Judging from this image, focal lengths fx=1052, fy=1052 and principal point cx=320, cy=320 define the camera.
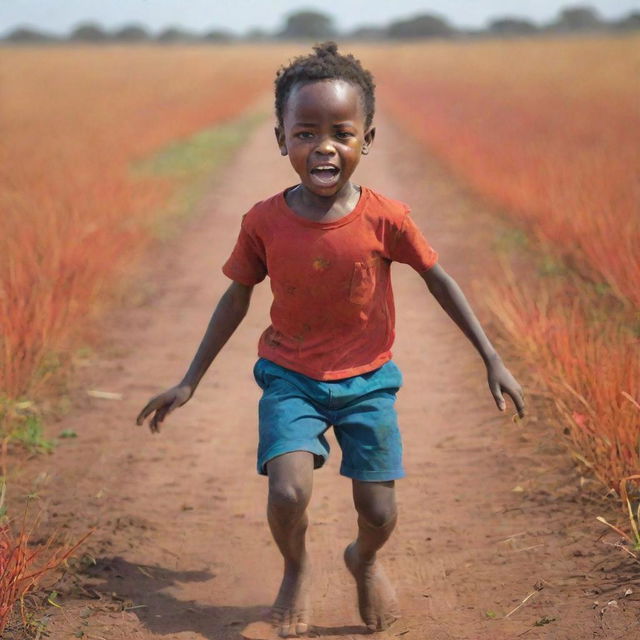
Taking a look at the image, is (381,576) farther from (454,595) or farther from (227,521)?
(227,521)

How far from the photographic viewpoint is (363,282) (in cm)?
293

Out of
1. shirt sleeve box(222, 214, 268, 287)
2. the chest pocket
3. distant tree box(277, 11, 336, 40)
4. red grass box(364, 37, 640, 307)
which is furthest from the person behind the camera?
distant tree box(277, 11, 336, 40)

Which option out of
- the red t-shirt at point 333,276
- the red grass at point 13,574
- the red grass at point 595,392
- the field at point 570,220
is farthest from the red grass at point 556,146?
the red grass at point 13,574

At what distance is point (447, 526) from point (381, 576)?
0.74m

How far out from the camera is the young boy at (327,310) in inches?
112

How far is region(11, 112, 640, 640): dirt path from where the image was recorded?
318 cm

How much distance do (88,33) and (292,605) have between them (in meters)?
109

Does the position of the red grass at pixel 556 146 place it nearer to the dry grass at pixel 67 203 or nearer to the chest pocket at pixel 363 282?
the chest pocket at pixel 363 282

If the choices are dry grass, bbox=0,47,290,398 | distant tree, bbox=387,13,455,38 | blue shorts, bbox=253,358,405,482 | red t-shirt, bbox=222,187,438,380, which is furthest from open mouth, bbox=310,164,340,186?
distant tree, bbox=387,13,455,38

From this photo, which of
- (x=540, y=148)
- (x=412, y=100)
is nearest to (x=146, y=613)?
(x=540, y=148)

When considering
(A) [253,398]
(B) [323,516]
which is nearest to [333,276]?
(B) [323,516]

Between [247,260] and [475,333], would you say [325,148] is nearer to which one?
[247,260]

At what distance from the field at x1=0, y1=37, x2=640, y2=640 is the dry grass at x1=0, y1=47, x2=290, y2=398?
0.03 meters

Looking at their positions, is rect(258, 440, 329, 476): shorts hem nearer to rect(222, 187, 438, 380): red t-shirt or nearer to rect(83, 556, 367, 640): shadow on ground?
rect(222, 187, 438, 380): red t-shirt
